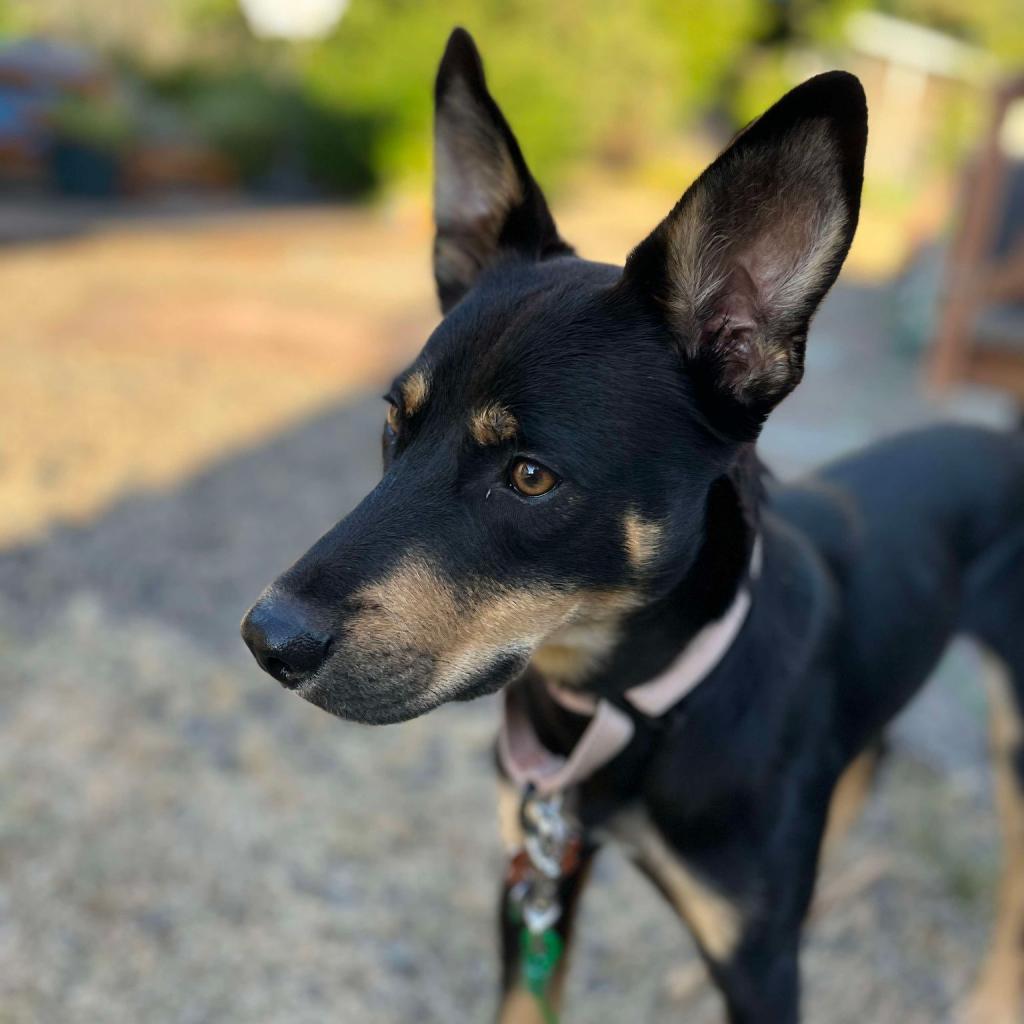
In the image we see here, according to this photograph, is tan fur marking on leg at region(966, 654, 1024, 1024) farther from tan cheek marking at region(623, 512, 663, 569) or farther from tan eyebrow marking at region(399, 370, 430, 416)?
tan eyebrow marking at region(399, 370, 430, 416)

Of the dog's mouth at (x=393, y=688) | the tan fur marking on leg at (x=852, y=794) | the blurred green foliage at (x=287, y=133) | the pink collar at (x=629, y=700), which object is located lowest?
the blurred green foliage at (x=287, y=133)

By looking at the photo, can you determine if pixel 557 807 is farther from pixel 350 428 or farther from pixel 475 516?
pixel 350 428

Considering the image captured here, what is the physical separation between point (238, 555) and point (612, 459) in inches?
149

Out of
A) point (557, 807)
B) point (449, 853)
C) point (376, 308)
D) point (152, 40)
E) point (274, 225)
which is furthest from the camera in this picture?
point (152, 40)

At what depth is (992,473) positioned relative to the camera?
3.05m

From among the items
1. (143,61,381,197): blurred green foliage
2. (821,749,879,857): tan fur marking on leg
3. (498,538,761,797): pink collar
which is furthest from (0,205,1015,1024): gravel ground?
(143,61,381,197): blurred green foliage

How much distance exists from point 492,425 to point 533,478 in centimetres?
12

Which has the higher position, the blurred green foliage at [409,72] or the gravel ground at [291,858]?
the gravel ground at [291,858]

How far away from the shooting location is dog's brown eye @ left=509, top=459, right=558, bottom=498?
6.45 ft

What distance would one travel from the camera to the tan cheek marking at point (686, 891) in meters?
2.24

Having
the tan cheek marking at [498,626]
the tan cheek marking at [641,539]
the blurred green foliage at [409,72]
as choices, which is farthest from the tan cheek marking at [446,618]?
the blurred green foliage at [409,72]

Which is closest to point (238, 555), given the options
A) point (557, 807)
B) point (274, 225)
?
point (557, 807)

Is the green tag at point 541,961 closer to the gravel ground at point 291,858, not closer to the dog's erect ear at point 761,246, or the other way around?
the gravel ground at point 291,858

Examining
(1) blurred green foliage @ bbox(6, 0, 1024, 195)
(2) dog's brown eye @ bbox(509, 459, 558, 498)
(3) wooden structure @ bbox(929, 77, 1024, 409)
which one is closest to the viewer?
(2) dog's brown eye @ bbox(509, 459, 558, 498)
